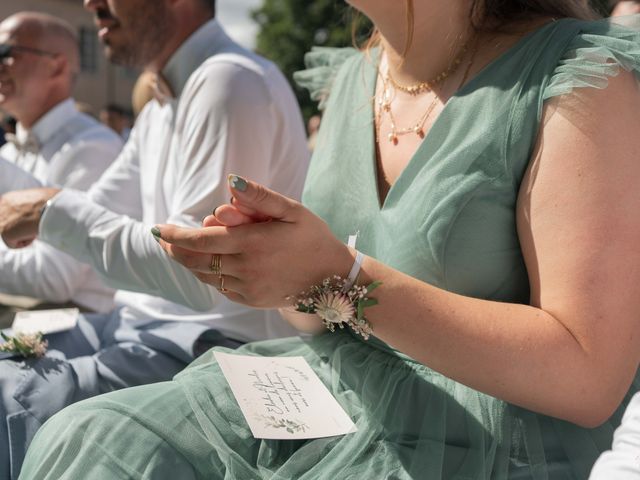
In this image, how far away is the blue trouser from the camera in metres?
1.60

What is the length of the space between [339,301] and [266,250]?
0.14m

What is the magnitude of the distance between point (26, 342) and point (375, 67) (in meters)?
1.11

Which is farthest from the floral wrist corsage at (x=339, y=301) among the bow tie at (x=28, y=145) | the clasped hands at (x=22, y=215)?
the bow tie at (x=28, y=145)

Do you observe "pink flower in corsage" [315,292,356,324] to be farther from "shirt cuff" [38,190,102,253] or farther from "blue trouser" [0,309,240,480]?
"shirt cuff" [38,190,102,253]

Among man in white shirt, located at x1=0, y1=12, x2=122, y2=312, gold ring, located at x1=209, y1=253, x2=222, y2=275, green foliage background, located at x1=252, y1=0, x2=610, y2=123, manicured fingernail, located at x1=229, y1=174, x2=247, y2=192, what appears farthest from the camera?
green foliage background, located at x1=252, y1=0, x2=610, y2=123

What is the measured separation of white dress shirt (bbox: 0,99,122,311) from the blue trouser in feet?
1.99

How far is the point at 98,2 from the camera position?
2445mm

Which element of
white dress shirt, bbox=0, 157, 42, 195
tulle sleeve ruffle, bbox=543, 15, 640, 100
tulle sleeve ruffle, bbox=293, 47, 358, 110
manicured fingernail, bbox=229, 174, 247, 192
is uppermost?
tulle sleeve ruffle, bbox=543, 15, 640, 100

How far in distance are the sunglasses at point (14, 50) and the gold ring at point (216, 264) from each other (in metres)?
2.83

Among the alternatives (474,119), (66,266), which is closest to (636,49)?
(474,119)

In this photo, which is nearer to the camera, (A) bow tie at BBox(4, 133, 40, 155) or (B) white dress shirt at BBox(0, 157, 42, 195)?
(B) white dress shirt at BBox(0, 157, 42, 195)

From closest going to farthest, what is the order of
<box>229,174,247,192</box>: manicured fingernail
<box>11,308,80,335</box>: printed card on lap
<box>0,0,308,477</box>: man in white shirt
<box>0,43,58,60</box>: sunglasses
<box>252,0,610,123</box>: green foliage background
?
<box>229,174,247,192</box>: manicured fingernail → <box>0,0,308,477</box>: man in white shirt → <box>11,308,80,335</box>: printed card on lap → <box>0,43,58,60</box>: sunglasses → <box>252,0,610,123</box>: green foliage background

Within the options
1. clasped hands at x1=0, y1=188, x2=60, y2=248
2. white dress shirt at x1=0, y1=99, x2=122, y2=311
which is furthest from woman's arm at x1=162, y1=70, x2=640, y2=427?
white dress shirt at x1=0, y1=99, x2=122, y2=311

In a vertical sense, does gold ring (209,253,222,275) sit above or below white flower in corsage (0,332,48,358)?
above
